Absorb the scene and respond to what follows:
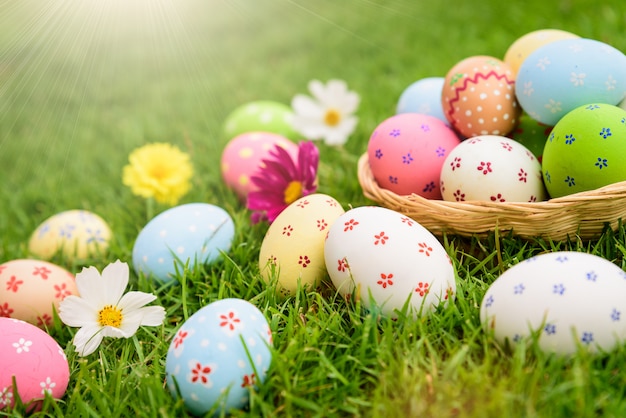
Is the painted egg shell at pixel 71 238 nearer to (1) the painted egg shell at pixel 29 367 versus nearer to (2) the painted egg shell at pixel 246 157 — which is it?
(2) the painted egg shell at pixel 246 157

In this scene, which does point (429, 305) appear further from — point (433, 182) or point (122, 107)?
point (122, 107)

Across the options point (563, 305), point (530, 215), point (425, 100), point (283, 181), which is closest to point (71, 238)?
point (283, 181)

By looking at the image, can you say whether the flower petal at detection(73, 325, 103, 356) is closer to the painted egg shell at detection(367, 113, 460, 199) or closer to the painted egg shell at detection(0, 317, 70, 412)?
the painted egg shell at detection(0, 317, 70, 412)

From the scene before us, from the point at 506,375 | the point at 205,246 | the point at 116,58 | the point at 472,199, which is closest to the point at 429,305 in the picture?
the point at 506,375

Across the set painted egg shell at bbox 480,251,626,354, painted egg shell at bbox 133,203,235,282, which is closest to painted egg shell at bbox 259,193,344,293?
painted egg shell at bbox 133,203,235,282

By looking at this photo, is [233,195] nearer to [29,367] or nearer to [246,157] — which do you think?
[246,157]
